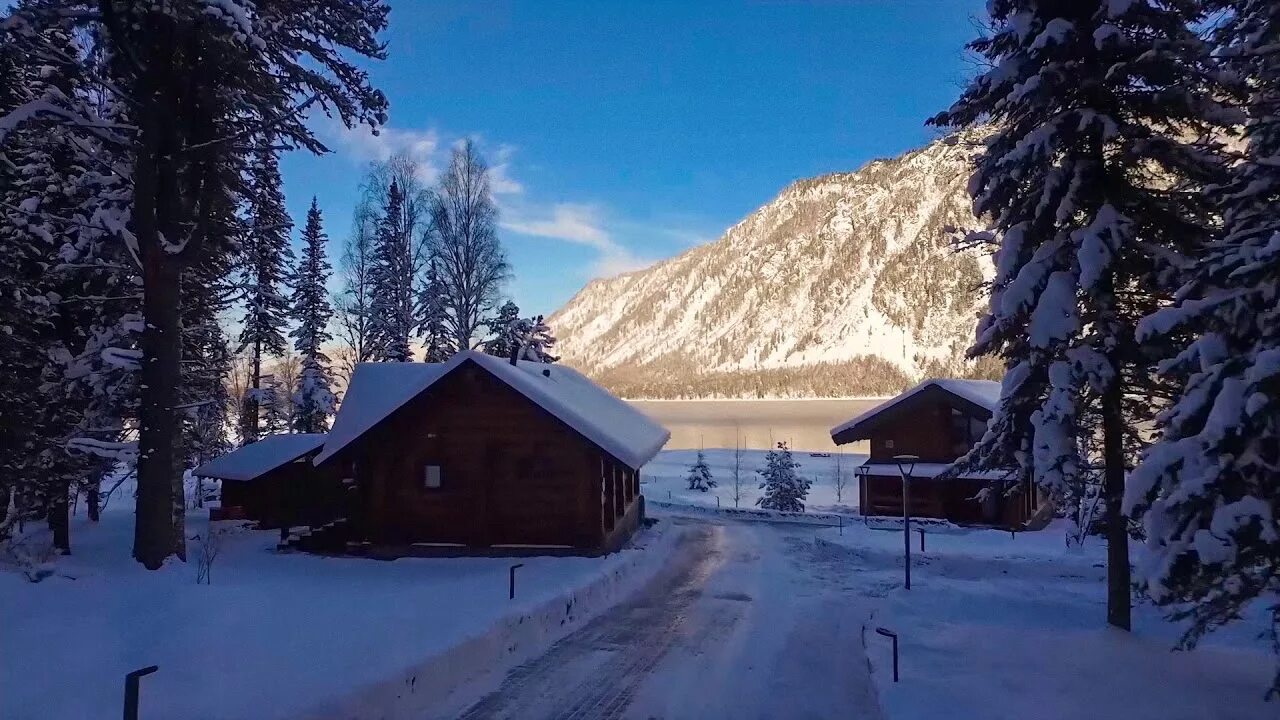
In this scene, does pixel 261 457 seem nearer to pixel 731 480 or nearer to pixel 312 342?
pixel 312 342

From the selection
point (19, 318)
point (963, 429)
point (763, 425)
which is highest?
point (19, 318)

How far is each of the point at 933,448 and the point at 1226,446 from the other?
82.7 ft

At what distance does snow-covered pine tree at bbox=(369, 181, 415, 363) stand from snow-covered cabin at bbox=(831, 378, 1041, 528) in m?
20.2

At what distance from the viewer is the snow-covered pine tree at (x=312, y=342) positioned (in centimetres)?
3719

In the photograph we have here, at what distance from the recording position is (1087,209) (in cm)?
1167

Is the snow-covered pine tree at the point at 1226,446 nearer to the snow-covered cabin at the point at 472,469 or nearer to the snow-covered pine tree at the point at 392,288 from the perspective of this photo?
the snow-covered cabin at the point at 472,469

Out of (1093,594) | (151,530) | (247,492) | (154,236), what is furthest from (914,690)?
(247,492)

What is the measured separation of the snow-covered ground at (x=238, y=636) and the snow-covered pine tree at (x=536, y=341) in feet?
84.0

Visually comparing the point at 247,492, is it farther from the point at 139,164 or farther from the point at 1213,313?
the point at 1213,313

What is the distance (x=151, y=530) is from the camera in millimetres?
11672

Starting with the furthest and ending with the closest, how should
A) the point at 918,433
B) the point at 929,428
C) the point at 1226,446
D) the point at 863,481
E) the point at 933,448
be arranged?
the point at 863,481 < the point at 918,433 < the point at 929,428 < the point at 933,448 < the point at 1226,446

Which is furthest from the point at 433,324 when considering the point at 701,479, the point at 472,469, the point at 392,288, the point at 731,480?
the point at 731,480

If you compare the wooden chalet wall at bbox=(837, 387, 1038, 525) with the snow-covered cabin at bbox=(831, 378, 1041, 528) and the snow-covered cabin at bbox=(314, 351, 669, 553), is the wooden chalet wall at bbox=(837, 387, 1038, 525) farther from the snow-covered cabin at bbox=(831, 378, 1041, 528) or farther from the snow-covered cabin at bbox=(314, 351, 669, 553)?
the snow-covered cabin at bbox=(314, 351, 669, 553)

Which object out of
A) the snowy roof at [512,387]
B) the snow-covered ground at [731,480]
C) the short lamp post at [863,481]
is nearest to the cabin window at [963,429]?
the short lamp post at [863,481]
